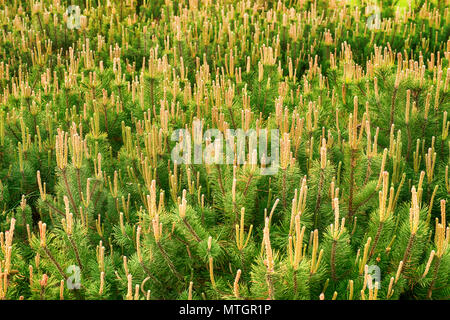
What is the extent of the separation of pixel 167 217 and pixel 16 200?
1252 mm

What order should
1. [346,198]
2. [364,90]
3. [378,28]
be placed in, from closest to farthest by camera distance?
[346,198], [364,90], [378,28]

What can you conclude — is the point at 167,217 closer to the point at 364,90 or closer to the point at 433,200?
the point at 433,200

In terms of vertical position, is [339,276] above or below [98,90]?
below

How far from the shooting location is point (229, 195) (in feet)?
7.79

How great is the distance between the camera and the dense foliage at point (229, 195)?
2105mm

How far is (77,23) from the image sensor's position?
6.12 metres

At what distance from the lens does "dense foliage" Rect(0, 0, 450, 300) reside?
2105 mm

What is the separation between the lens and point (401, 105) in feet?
10.4

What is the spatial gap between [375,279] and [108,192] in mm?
1426
